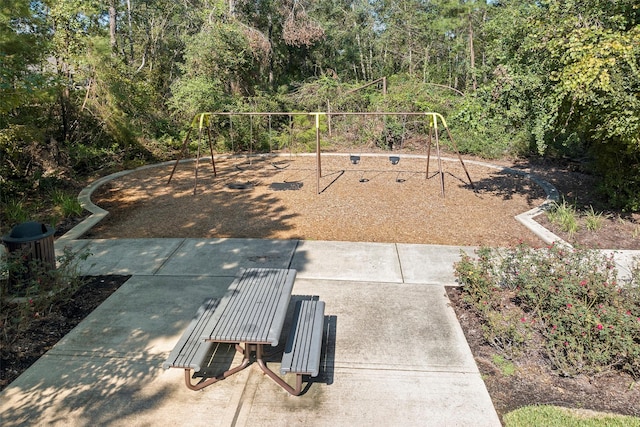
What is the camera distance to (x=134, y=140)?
11.9 meters

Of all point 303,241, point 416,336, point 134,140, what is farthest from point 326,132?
point 416,336

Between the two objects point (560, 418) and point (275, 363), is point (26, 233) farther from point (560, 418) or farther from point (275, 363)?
point (560, 418)

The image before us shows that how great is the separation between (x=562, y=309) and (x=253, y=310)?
270 cm

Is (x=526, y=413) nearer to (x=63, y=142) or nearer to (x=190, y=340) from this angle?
(x=190, y=340)

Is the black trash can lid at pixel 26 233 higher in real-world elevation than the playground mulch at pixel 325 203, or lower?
higher

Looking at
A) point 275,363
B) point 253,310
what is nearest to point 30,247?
point 253,310

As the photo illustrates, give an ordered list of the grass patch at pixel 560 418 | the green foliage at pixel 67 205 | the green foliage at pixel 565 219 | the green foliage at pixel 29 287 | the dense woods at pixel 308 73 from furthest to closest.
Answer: the green foliage at pixel 67 205 < the green foliage at pixel 565 219 < the dense woods at pixel 308 73 < the green foliage at pixel 29 287 < the grass patch at pixel 560 418

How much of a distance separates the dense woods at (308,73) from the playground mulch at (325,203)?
1329 mm

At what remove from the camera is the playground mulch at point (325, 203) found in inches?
276

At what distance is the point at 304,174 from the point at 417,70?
1115 cm

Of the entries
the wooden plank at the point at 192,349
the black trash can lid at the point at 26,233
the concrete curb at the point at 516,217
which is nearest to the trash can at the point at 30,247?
the black trash can lid at the point at 26,233

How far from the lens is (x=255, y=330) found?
10.4ft

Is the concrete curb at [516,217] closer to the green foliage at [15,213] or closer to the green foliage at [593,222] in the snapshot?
the green foliage at [593,222]

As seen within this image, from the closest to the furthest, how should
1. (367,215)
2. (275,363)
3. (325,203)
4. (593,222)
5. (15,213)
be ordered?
(275,363) < (593,222) < (15,213) < (367,215) < (325,203)
